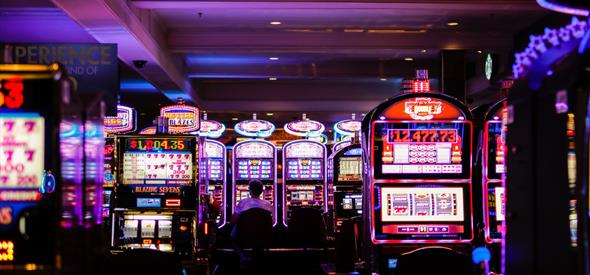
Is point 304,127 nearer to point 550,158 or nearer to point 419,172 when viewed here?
point 419,172

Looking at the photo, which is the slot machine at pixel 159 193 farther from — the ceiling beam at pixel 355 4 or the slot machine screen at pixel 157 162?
the ceiling beam at pixel 355 4

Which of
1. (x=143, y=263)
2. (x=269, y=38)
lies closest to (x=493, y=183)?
(x=143, y=263)

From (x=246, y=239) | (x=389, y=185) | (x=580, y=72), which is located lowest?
(x=246, y=239)

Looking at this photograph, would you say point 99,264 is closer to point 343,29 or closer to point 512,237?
point 512,237

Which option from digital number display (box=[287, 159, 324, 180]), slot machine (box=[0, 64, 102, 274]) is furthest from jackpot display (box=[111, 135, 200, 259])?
digital number display (box=[287, 159, 324, 180])

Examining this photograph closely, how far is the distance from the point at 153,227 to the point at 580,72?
5.80 metres

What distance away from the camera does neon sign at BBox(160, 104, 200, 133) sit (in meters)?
10.8

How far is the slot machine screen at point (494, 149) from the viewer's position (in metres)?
7.02

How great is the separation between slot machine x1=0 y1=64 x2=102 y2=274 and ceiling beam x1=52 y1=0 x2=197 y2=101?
14.2 feet

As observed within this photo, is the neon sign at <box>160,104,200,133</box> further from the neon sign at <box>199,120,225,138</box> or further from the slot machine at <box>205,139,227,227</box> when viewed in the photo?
the neon sign at <box>199,120,225,138</box>

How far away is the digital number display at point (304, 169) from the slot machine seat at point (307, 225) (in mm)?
1718

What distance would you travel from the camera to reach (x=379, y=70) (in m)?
16.0

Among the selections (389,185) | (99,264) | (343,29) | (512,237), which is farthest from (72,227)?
(343,29)

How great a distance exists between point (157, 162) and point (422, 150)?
293 centimetres
